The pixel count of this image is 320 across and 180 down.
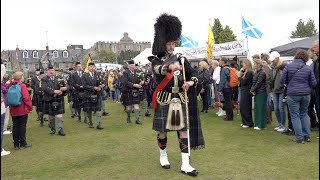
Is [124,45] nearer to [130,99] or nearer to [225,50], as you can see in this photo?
[225,50]

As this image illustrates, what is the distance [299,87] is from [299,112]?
52 cm

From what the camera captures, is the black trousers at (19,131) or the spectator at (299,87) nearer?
the spectator at (299,87)

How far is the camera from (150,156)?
5.70 m

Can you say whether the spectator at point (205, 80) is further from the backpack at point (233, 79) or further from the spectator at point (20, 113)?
the spectator at point (20, 113)

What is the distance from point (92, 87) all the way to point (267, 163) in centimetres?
504

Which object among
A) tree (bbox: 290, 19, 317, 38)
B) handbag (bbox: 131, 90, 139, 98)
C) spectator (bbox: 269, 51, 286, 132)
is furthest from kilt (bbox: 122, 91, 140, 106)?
tree (bbox: 290, 19, 317, 38)

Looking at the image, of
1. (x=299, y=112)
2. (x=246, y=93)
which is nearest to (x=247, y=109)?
A: (x=246, y=93)

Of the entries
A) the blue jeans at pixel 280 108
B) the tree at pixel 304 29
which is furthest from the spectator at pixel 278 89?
the tree at pixel 304 29

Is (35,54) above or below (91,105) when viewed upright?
above

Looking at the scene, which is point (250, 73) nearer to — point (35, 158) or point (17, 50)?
point (35, 158)

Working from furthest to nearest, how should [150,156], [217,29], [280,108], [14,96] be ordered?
1. [217,29]
2. [280,108]
3. [14,96]
4. [150,156]

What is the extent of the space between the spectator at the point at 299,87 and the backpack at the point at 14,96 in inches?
191

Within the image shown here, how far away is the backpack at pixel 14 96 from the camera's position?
20.7 ft

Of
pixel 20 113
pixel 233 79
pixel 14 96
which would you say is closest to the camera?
pixel 14 96
